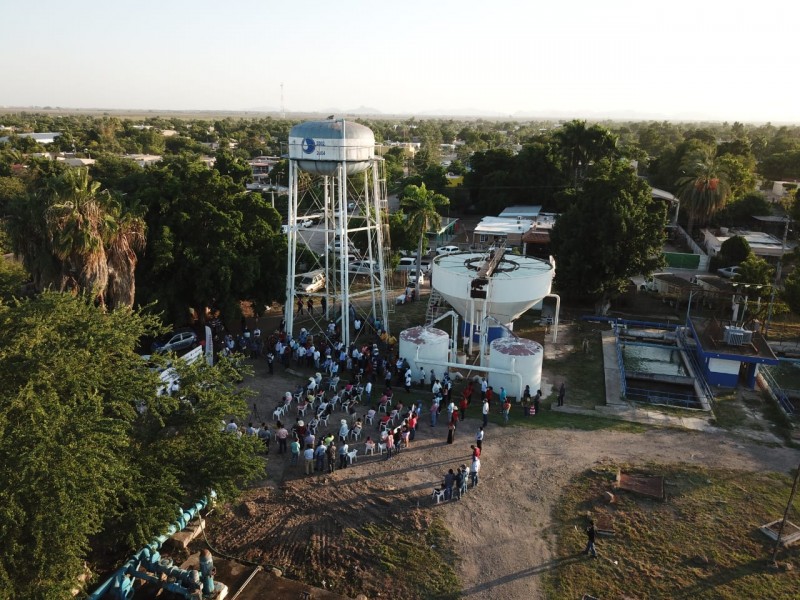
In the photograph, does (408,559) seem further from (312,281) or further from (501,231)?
(501,231)

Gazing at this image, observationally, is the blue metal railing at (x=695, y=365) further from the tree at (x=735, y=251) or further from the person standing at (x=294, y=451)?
the person standing at (x=294, y=451)

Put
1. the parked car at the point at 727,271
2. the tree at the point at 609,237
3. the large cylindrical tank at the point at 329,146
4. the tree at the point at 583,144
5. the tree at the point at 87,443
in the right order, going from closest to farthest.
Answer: the tree at the point at 87,443 < the large cylindrical tank at the point at 329,146 < the tree at the point at 609,237 < the parked car at the point at 727,271 < the tree at the point at 583,144

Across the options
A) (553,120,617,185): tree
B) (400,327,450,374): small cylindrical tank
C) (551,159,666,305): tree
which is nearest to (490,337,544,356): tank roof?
(400,327,450,374): small cylindrical tank

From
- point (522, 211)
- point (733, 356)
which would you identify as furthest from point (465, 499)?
point (522, 211)

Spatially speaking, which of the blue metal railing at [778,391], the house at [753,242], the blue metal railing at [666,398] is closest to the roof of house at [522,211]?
the house at [753,242]

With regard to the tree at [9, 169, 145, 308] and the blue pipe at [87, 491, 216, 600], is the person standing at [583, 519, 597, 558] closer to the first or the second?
the blue pipe at [87, 491, 216, 600]

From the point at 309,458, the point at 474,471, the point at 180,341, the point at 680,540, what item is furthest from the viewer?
the point at 180,341
